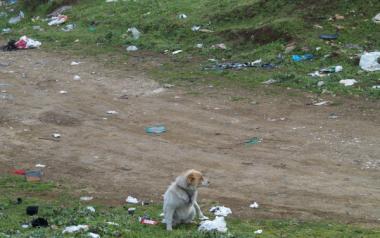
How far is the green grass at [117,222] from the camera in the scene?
6.66 metres

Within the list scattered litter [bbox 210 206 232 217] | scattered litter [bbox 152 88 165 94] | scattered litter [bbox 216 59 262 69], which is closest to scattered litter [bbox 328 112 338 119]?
scattered litter [bbox 216 59 262 69]

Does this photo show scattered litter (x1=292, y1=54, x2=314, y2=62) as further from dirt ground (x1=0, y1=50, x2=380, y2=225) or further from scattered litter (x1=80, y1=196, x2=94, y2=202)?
scattered litter (x1=80, y1=196, x2=94, y2=202)

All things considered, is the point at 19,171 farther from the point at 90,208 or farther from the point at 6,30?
the point at 6,30

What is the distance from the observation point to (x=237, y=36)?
16.7m

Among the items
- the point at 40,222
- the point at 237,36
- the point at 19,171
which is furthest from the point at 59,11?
the point at 40,222

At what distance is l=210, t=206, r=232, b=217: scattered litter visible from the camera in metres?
7.71

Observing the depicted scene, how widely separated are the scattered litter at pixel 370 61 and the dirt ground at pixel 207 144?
1.61 metres

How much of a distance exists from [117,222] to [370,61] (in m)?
8.08

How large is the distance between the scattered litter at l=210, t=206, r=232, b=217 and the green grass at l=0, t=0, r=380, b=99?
539 centimetres

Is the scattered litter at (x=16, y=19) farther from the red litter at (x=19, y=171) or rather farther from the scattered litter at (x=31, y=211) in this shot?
the scattered litter at (x=31, y=211)

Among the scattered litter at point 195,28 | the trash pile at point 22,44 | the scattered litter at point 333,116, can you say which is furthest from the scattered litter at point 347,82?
the trash pile at point 22,44

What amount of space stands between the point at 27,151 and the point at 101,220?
3.88 meters

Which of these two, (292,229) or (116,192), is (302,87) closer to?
(116,192)

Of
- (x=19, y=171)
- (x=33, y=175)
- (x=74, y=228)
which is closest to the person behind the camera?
(x=74, y=228)
